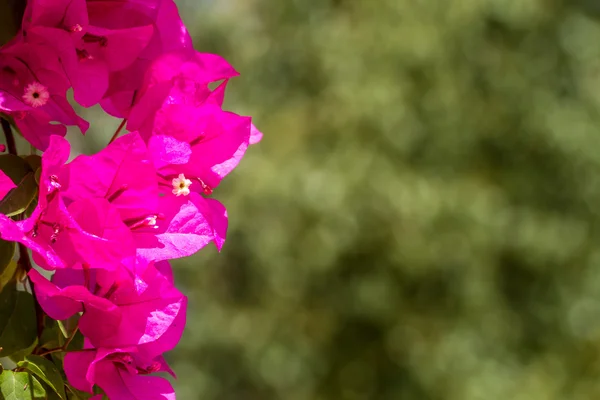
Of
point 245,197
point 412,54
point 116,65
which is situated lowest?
point 245,197

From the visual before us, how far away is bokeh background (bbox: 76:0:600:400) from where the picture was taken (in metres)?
4.89

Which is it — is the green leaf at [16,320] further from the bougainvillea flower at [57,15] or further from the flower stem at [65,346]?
the bougainvillea flower at [57,15]

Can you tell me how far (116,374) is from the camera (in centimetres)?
55

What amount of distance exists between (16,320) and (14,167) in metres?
0.10

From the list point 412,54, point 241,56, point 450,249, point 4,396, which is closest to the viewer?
point 4,396

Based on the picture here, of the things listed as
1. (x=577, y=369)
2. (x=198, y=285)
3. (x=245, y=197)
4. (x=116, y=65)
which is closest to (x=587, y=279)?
(x=577, y=369)

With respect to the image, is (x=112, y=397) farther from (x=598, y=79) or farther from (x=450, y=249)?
(x=598, y=79)

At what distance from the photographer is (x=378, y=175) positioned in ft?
16.1

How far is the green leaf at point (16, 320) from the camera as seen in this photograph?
22.3 inches

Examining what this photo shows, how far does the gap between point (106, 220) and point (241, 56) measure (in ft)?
17.6

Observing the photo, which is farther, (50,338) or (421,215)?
A: (421,215)

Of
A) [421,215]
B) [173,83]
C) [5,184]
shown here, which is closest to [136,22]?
[173,83]

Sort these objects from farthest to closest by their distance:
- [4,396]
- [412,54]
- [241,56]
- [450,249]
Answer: [241,56], [412,54], [450,249], [4,396]

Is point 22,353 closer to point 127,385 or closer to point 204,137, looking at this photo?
point 127,385
